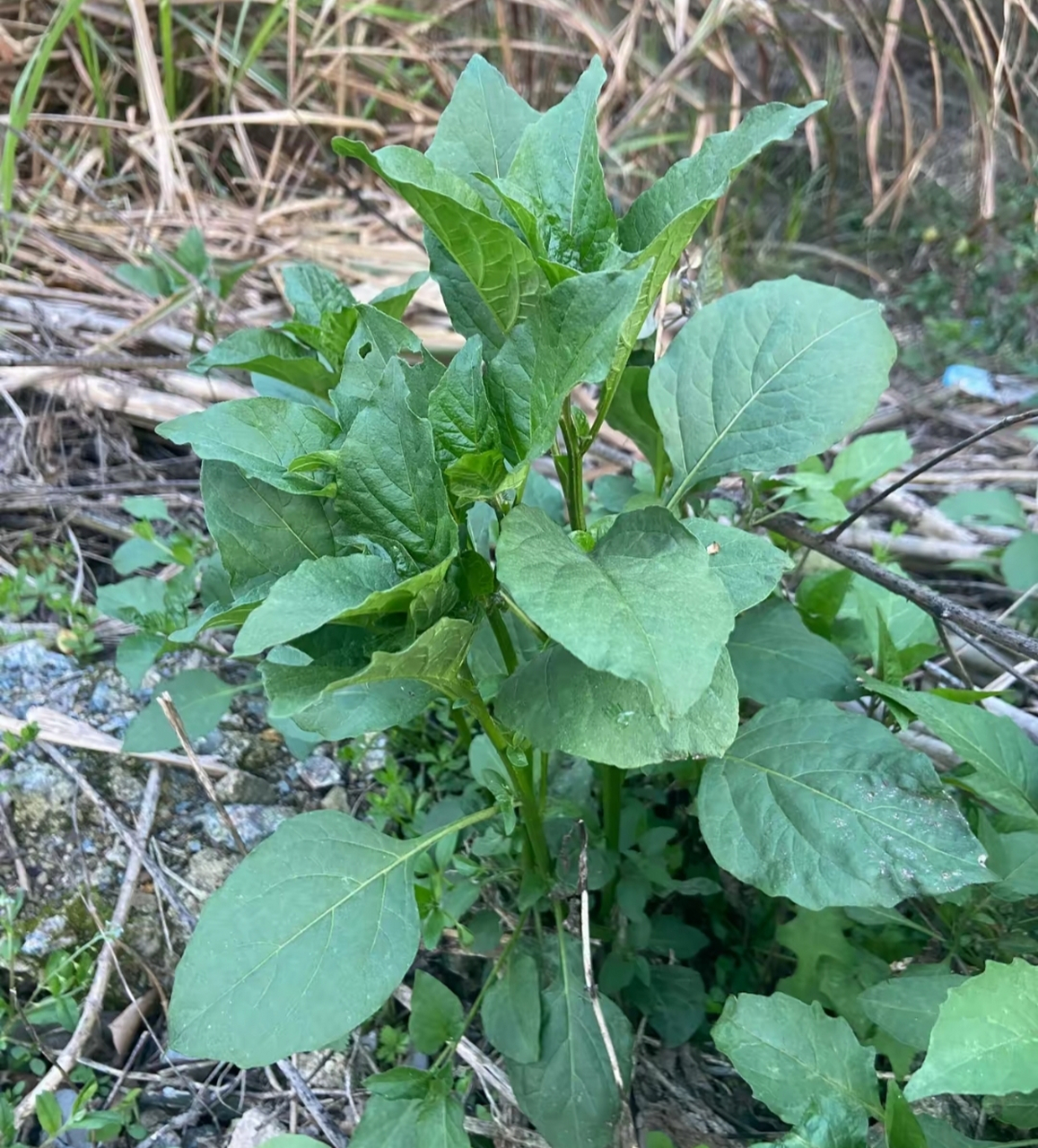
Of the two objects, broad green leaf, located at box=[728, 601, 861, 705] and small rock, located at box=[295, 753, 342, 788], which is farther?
small rock, located at box=[295, 753, 342, 788]

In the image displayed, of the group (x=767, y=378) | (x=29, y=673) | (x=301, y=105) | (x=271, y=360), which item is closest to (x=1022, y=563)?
(x=767, y=378)

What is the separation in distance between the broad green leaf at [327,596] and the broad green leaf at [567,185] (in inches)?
15.1

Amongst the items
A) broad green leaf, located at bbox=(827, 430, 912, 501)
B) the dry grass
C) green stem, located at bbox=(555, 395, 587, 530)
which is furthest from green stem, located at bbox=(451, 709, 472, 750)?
the dry grass

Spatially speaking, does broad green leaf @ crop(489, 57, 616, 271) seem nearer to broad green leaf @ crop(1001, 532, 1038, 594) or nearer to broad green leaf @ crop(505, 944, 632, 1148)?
broad green leaf @ crop(505, 944, 632, 1148)

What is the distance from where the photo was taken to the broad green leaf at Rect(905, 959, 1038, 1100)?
0.71 m

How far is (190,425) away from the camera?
83cm

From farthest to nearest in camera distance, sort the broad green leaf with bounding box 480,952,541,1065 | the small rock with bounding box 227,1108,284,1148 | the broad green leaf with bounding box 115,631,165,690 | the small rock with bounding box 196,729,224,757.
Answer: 1. the small rock with bounding box 196,729,224,757
2. the broad green leaf with bounding box 115,631,165,690
3. the small rock with bounding box 227,1108,284,1148
4. the broad green leaf with bounding box 480,952,541,1065

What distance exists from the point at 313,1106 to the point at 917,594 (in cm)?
110

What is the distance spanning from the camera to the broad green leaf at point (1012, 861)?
101cm

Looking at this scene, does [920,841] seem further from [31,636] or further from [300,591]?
[31,636]

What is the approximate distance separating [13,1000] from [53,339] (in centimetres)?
188

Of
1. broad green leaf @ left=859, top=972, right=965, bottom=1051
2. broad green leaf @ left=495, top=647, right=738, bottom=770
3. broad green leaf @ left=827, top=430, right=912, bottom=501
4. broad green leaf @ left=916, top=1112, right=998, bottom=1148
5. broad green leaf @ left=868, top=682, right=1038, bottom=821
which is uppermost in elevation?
broad green leaf @ left=495, top=647, right=738, bottom=770

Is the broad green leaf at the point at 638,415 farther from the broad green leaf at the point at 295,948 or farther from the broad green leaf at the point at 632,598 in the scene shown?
the broad green leaf at the point at 295,948

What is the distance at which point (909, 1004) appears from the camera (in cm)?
99
